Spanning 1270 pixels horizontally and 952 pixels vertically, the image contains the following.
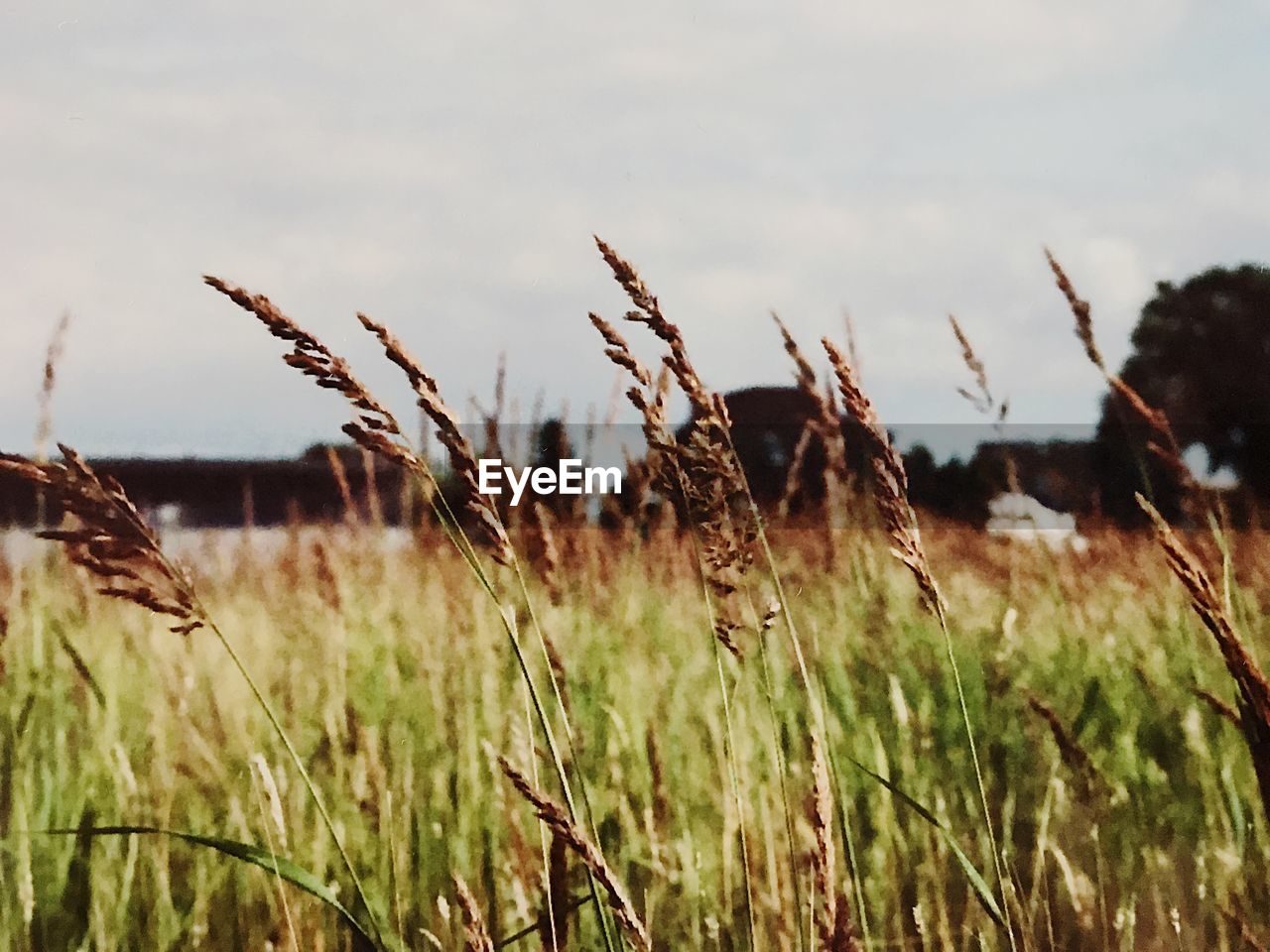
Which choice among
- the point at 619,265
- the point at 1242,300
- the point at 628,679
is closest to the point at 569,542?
the point at 628,679

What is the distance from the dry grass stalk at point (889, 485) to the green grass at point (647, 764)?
206 mm

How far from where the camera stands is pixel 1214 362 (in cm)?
665

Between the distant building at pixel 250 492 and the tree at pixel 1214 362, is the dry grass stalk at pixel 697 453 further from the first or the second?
the tree at pixel 1214 362

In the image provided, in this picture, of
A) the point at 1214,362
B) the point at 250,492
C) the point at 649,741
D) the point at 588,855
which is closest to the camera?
the point at 588,855

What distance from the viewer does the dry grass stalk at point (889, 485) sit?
0.81 m

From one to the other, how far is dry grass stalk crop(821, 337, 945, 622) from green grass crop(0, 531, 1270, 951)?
21cm

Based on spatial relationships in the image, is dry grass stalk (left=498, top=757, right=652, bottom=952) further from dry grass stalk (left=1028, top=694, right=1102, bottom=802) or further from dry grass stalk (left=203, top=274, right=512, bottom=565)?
dry grass stalk (left=1028, top=694, right=1102, bottom=802)

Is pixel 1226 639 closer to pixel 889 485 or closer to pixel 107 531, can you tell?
pixel 889 485

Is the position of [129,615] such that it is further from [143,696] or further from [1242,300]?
[1242,300]

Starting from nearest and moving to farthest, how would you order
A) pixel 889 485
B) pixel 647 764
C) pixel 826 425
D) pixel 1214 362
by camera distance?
pixel 889 485 → pixel 647 764 → pixel 826 425 → pixel 1214 362

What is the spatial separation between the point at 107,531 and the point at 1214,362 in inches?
281

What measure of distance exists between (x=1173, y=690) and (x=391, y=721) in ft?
4.32

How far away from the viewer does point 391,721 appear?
1729mm

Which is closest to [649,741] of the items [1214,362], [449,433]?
[449,433]
